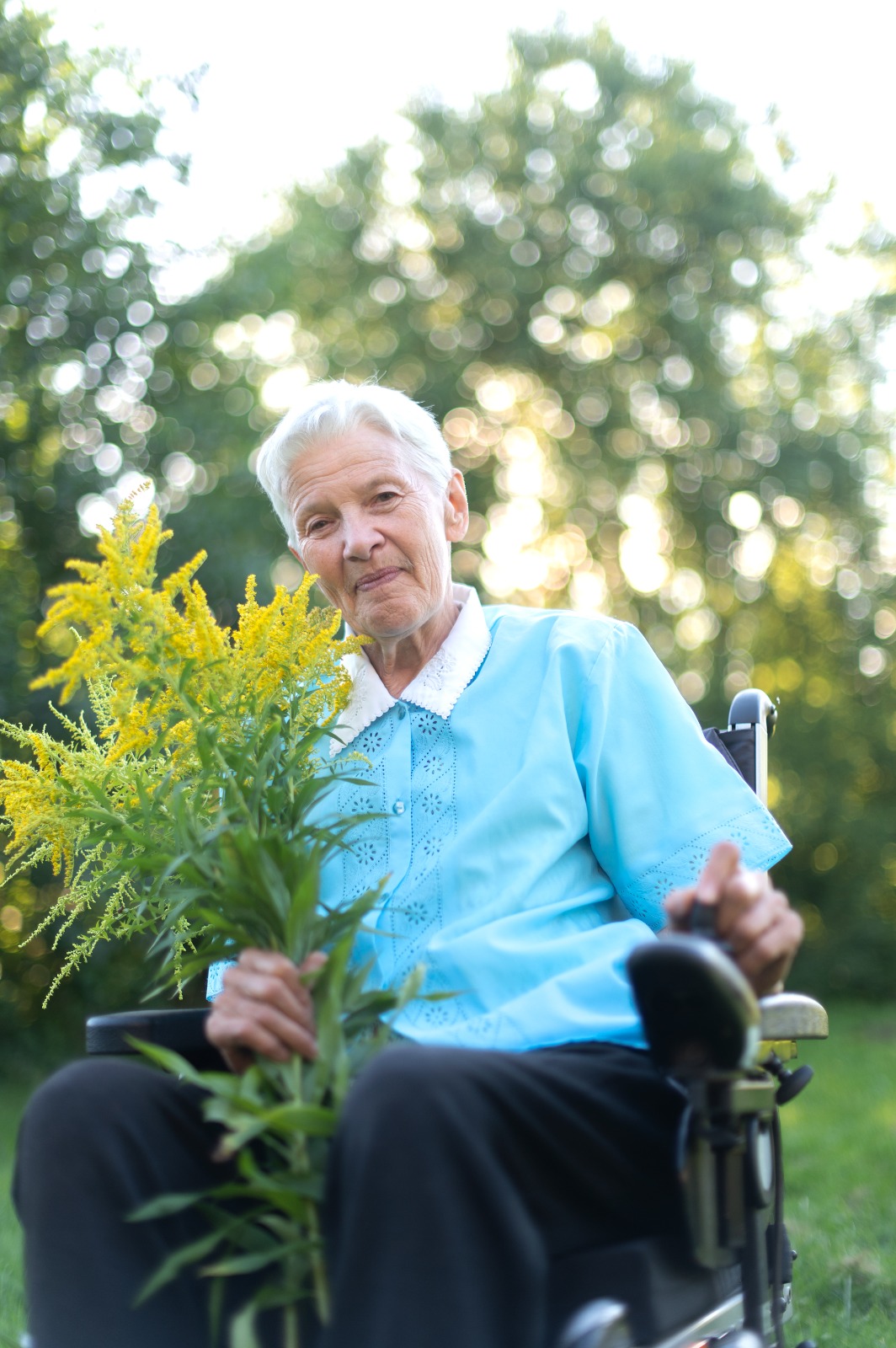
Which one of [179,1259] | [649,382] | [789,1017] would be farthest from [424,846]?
[649,382]

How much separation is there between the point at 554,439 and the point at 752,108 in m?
3.71

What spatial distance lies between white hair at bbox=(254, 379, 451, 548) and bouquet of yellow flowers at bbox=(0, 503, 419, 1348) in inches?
17.8

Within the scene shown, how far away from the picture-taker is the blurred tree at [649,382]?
12.3 meters

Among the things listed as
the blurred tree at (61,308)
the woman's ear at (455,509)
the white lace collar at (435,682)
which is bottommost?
the white lace collar at (435,682)

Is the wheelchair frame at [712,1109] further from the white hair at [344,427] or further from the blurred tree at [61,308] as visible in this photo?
the blurred tree at [61,308]

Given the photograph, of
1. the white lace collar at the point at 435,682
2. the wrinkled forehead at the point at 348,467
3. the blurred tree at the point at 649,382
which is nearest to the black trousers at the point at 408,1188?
the white lace collar at the point at 435,682

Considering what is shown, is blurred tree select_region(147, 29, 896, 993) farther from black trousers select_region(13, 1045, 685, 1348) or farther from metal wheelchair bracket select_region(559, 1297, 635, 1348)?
metal wheelchair bracket select_region(559, 1297, 635, 1348)

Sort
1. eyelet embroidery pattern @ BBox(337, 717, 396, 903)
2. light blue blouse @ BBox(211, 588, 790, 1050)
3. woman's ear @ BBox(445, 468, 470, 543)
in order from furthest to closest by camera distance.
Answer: woman's ear @ BBox(445, 468, 470, 543) → eyelet embroidery pattern @ BBox(337, 717, 396, 903) → light blue blouse @ BBox(211, 588, 790, 1050)

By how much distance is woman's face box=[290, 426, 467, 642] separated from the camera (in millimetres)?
2311

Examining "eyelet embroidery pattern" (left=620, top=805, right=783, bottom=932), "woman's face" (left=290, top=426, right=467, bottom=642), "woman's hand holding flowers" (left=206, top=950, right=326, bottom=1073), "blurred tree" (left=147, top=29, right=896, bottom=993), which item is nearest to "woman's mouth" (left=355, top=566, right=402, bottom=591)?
"woman's face" (left=290, top=426, right=467, bottom=642)

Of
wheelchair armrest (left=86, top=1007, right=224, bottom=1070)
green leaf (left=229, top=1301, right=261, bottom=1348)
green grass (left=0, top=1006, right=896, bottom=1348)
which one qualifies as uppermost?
wheelchair armrest (left=86, top=1007, right=224, bottom=1070)

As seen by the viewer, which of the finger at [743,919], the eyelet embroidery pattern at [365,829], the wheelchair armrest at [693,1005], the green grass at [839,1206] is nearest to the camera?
the wheelchair armrest at [693,1005]

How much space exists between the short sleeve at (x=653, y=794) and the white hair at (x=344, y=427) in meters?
0.54

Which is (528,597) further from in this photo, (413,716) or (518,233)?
(413,716)
